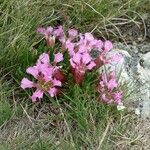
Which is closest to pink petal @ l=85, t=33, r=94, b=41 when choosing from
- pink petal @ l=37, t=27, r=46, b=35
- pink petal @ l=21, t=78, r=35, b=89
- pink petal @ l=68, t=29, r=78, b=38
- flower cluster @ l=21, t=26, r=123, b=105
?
flower cluster @ l=21, t=26, r=123, b=105

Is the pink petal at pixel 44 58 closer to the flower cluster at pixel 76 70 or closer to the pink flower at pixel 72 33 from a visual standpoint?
the flower cluster at pixel 76 70

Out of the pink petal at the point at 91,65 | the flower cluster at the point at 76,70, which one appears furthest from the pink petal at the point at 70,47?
the pink petal at the point at 91,65

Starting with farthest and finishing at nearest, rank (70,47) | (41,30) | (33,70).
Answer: (41,30)
(70,47)
(33,70)

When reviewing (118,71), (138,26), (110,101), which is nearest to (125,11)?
A: (138,26)

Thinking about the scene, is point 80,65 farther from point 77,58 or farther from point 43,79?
point 43,79

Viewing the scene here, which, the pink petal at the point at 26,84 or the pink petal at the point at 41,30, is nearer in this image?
the pink petal at the point at 26,84

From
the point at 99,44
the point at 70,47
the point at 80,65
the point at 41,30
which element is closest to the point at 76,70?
the point at 80,65

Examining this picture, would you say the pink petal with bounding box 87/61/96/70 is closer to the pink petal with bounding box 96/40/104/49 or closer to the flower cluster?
the flower cluster

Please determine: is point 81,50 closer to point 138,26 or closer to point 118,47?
point 118,47
